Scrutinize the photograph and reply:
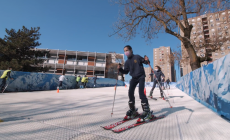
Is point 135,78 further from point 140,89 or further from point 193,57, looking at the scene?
point 193,57

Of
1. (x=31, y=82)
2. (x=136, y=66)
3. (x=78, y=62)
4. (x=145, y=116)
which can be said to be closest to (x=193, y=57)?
(x=136, y=66)

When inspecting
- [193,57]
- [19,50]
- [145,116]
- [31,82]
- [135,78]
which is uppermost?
[19,50]

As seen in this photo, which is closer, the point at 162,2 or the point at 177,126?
the point at 177,126

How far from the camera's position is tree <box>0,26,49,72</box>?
1500cm

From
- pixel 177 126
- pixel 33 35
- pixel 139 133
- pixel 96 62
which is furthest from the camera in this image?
pixel 96 62

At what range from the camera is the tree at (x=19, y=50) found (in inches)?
591

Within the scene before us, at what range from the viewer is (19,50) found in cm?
1673

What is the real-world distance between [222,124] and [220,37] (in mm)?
12768

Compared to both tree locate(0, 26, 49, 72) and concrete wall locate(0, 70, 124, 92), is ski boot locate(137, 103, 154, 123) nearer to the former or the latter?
concrete wall locate(0, 70, 124, 92)

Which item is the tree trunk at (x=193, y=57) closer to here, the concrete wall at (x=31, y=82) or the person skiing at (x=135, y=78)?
the person skiing at (x=135, y=78)

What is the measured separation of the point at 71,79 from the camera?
47.0 ft

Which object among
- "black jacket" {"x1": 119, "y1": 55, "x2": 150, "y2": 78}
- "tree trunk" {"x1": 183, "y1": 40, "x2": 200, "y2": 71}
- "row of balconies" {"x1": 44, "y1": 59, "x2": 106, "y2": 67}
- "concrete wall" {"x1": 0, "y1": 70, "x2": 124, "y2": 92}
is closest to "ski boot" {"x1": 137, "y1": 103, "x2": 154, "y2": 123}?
"black jacket" {"x1": 119, "y1": 55, "x2": 150, "y2": 78}

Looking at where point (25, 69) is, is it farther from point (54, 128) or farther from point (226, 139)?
point (226, 139)

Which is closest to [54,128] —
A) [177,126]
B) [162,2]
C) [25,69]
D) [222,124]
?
[177,126]
